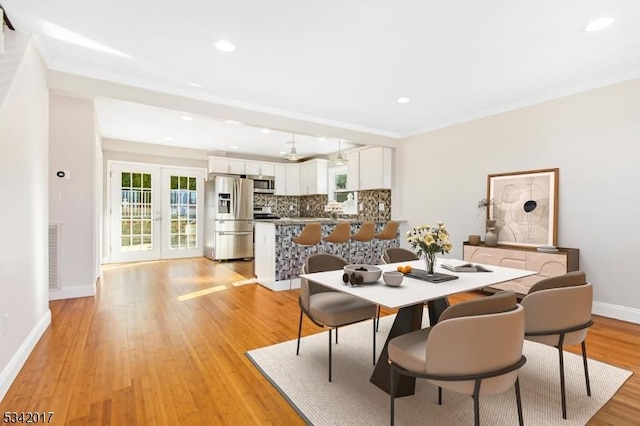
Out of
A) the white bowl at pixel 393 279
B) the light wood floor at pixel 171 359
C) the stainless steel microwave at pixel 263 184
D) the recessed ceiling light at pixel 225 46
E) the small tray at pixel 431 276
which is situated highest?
the recessed ceiling light at pixel 225 46

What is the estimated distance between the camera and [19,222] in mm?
2316

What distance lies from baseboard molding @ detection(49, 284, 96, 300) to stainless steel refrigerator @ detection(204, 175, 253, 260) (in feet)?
9.49

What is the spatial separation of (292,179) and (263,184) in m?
0.82

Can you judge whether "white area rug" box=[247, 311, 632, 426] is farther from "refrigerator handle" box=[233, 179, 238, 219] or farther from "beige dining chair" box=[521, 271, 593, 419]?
"refrigerator handle" box=[233, 179, 238, 219]

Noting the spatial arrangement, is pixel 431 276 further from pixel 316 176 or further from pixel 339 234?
pixel 316 176

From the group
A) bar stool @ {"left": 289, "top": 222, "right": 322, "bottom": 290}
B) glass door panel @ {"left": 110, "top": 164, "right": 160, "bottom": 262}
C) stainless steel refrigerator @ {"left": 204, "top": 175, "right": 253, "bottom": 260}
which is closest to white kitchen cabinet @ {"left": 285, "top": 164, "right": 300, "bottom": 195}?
stainless steel refrigerator @ {"left": 204, "top": 175, "right": 253, "bottom": 260}

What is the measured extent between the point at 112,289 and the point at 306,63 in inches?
159

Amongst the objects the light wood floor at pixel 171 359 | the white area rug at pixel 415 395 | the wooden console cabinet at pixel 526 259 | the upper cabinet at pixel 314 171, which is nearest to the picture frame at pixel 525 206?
the wooden console cabinet at pixel 526 259

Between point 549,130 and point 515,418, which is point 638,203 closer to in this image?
point 549,130

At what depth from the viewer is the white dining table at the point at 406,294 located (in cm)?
175

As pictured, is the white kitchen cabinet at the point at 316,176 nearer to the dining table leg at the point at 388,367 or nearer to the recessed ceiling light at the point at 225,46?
the recessed ceiling light at the point at 225,46

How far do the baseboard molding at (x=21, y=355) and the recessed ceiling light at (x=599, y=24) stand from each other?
4734 millimetres

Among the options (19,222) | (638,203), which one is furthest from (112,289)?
(638,203)

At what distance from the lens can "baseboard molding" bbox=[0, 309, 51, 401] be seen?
197 centimetres
